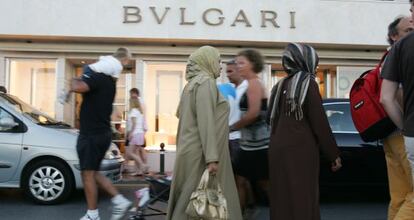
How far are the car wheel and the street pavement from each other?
14 cm

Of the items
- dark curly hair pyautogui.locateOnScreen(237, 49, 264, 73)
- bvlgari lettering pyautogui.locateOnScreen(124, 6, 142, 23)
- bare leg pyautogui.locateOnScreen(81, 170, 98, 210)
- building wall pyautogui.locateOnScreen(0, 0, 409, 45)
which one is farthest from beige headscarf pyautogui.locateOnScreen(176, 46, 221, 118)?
bvlgari lettering pyautogui.locateOnScreen(124, 6, 142, 23)

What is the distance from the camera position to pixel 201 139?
4.09 metres

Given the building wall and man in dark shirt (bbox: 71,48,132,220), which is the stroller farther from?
the building wall

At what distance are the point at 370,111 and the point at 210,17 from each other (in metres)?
9.47

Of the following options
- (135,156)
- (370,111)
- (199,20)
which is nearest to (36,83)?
(135,156)

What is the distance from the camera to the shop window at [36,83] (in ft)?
44.7

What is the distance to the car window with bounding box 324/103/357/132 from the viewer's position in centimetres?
795

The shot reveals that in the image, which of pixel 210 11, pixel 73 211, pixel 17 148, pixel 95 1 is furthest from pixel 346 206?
pixel 95 1

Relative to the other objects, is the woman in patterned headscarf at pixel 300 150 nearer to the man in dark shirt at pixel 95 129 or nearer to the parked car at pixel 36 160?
the man in dark shirt at pixel 95 129

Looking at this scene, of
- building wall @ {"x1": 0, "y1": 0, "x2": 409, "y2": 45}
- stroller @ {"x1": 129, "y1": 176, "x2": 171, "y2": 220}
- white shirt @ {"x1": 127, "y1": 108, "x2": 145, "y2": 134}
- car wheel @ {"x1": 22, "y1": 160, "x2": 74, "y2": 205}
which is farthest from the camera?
building wall @ {"x1": 0, "y1": 0, "x2": 409, "y2": 45}

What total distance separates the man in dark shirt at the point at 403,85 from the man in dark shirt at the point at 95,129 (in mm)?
3264

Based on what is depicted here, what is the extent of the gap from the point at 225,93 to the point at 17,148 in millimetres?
3735

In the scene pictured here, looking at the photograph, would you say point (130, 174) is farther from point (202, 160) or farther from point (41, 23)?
point (202, 160)

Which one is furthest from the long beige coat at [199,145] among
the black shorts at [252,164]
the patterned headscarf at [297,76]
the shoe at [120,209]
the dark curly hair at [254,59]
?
the shoe at [120,209]
